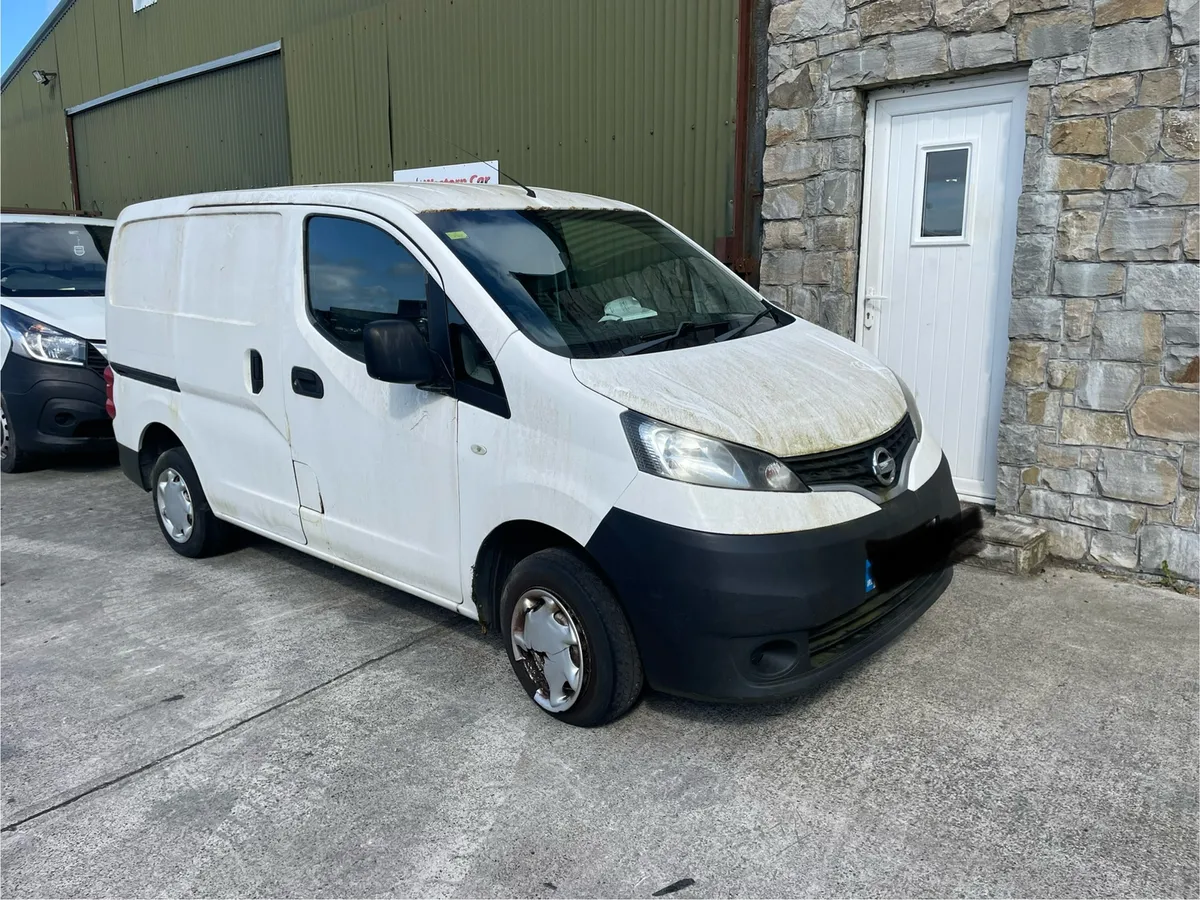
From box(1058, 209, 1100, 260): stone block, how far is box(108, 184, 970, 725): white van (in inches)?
65.3

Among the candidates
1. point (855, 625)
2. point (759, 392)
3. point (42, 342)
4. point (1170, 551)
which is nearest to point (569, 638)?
point (855, 625)

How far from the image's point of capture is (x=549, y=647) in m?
3.29

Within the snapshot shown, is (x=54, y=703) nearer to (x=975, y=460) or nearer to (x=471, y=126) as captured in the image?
(x=975, y=460)

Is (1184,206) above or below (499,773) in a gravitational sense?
above

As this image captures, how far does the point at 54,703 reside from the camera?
3695 mm

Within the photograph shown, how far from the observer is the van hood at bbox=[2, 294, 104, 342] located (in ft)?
23.6

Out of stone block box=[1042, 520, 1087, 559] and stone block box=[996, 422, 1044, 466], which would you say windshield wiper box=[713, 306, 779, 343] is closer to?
Result: stone block box=[996, 422, 1044, 466]

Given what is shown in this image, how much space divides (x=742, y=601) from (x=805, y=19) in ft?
14.2

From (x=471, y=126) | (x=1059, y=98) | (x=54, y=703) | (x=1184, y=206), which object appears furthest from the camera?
(x=471, y=126)

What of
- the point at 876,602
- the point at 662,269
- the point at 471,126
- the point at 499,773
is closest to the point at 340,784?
the point at 499,773

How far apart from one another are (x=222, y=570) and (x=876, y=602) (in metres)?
3.67

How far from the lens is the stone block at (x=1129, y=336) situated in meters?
4.59

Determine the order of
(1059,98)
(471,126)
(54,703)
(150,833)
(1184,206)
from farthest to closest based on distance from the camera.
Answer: (471,126) < (1059,98) < (1184,206) < (54,703) < (150,833)

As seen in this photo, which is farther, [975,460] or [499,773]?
[975,460]
